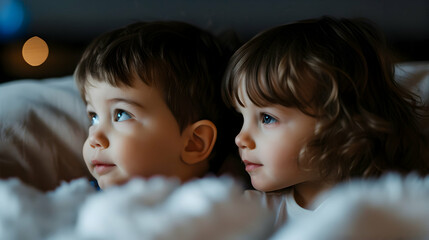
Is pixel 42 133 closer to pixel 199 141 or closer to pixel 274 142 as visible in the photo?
pixel 199 141

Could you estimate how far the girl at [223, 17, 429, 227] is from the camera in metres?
0.71

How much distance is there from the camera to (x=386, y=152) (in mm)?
722

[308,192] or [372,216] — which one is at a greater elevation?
[372,216]

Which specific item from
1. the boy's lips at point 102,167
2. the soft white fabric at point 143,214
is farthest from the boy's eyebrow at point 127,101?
the soft white fabric at point 143,214

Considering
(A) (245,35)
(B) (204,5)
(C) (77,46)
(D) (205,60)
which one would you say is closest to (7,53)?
(C) (77,46)

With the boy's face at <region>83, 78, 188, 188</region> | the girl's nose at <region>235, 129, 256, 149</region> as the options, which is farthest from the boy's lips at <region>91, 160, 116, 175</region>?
the girl's nose at <region>235, 129, 256, 149</region>

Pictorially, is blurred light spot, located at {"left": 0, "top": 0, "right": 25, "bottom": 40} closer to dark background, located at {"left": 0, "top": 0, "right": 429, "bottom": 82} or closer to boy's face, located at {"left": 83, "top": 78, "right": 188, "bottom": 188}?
dark background, located at {"left": 0, "top": 0, "right": 429, "bottom": 82}

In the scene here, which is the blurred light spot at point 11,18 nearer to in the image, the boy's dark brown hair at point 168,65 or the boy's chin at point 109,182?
the boy's dark brown hair at point 168,65

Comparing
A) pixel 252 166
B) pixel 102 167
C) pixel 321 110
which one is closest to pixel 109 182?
pixel 102 167

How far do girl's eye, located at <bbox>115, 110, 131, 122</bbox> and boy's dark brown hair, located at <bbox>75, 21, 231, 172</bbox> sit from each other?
0.16 ft

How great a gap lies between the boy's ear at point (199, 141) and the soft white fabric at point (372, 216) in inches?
13.4

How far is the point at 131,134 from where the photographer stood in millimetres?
789

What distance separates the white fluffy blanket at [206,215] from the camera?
481 millimetres

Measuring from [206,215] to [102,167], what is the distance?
347mm
